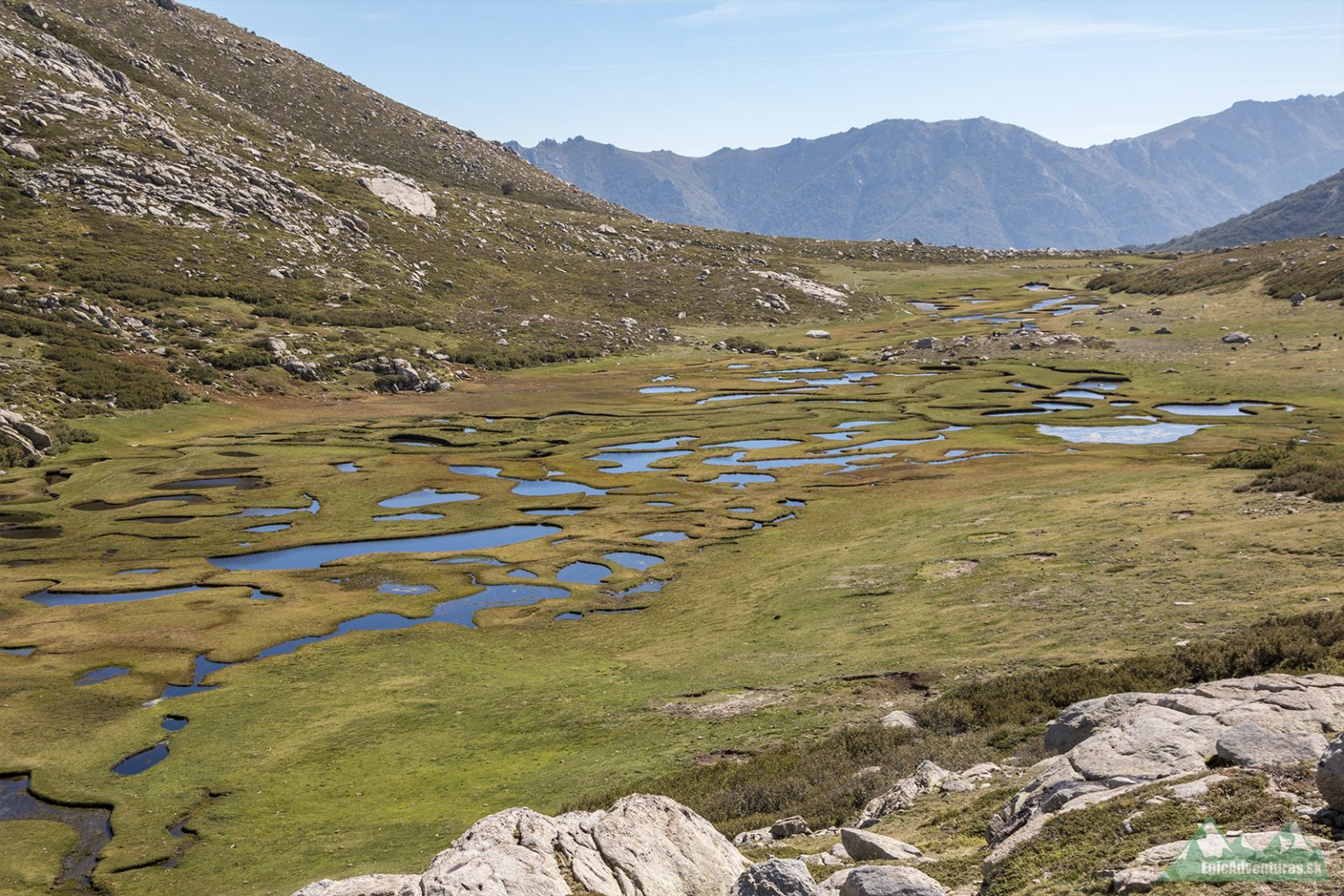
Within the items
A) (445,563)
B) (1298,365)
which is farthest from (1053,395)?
(445,563)

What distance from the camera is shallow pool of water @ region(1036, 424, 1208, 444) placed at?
94.7m

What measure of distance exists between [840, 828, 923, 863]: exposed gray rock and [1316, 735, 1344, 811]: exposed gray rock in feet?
25.9

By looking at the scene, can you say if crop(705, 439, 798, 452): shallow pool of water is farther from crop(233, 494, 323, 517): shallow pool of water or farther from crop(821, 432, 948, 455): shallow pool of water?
crop(233, 494, 323, 517): shallow pool of water

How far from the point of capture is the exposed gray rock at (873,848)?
1931 centimetres

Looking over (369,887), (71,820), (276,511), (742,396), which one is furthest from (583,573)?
(742,396)

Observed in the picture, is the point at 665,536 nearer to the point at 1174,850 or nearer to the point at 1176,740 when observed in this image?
the point at 1176,740

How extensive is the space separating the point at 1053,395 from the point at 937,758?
107914 mm

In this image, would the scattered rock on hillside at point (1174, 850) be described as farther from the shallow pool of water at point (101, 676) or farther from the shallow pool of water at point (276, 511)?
the shallow pool of water at point (276, 511)

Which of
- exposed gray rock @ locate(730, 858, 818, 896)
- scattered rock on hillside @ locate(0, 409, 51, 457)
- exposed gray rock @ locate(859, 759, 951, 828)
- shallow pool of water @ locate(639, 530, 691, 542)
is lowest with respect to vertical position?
shallow pool of water @ locate(639, 530, 691, 542)

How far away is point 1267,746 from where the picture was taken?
1825cm

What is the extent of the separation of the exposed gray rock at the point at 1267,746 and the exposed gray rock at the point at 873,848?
6.69m

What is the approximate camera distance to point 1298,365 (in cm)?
11925

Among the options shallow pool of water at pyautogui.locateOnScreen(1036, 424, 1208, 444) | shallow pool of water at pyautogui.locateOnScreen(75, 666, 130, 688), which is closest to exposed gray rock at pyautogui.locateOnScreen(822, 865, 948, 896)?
shallow pool of water at pyautogui.locateOnScreen(75, 666, 130, 688)

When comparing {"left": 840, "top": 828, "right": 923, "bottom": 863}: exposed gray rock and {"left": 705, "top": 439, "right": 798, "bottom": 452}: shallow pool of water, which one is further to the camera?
{"left": 705, "top": 439, "right": 798, "bottom": 452}: shallow pool of water
